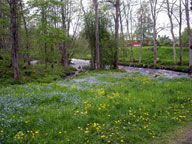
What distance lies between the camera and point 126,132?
5.68 meters

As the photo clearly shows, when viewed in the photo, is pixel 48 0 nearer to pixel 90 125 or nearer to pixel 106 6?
pixel 106 6

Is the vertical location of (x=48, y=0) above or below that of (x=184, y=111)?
above

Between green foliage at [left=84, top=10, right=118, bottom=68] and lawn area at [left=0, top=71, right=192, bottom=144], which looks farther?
green foliage at [left=84, top=10, right=118, bottom=68]

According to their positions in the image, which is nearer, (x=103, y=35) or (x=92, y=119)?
(x=92, y=119)

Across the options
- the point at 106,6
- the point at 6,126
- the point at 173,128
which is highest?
the point at 106,6

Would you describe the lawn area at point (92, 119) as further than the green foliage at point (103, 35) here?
No

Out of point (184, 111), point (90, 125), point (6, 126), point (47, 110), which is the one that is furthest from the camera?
point (184, 111)

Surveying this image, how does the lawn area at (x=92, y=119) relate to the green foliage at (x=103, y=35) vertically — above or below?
below

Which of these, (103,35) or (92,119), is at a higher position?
(103,35)

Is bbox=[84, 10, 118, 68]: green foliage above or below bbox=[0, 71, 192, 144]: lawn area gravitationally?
above

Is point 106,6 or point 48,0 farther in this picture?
point 106,6

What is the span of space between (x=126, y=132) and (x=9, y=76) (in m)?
16.3

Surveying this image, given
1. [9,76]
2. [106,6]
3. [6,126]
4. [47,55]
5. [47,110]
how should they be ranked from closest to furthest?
[6,126]
[47,110]
[9,76]
[47,55]
[106,6]

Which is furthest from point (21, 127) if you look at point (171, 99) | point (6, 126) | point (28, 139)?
point (171, 99)
